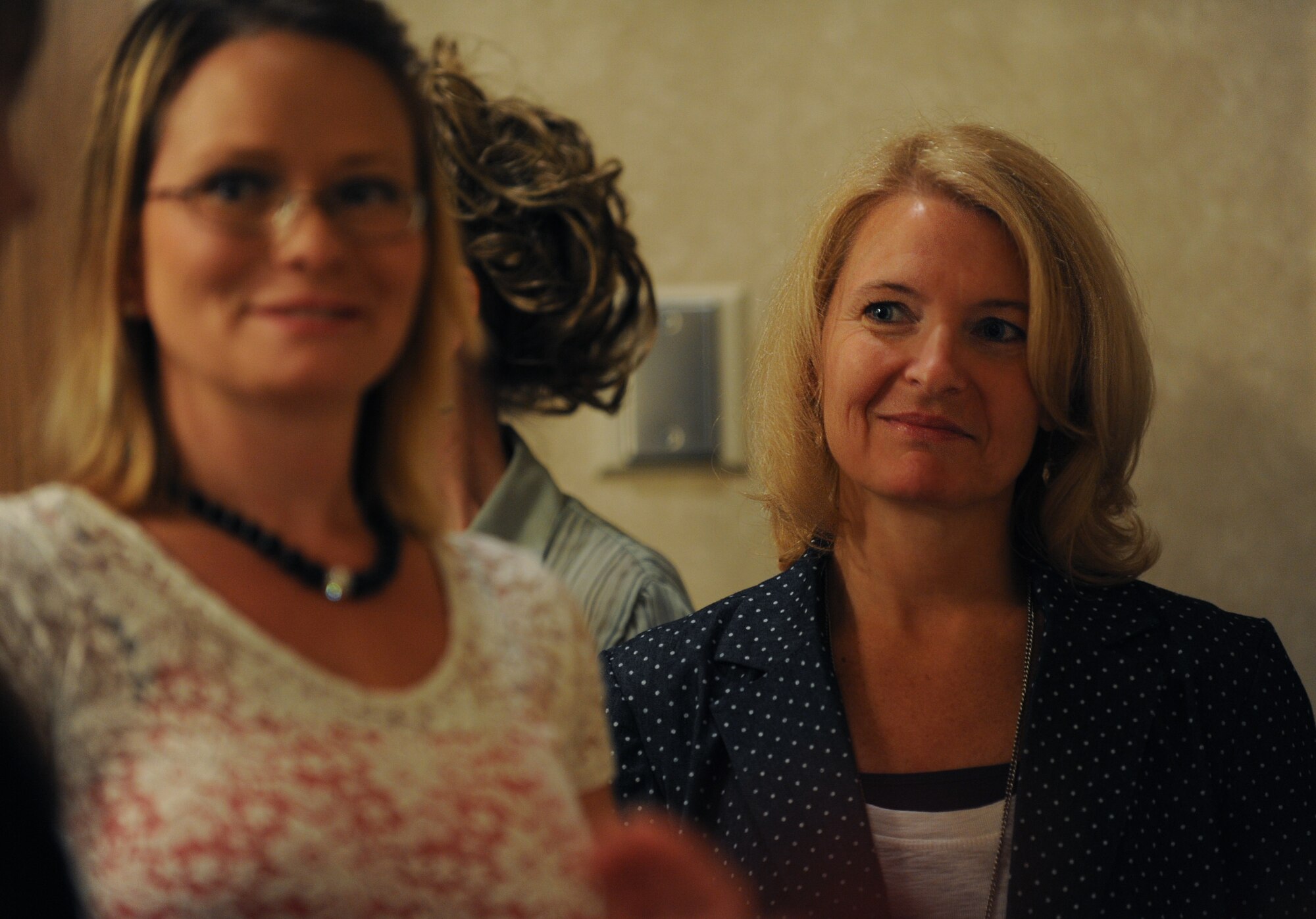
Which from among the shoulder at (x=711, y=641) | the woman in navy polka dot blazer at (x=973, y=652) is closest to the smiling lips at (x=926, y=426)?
the woman in navy polka dot blazer at (x=973, y=652)

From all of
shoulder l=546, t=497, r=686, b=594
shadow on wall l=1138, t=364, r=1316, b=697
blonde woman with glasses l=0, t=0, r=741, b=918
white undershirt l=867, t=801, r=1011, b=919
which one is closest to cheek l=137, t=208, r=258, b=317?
blonde woman with glasses l=0, t=0, r=741, b=918

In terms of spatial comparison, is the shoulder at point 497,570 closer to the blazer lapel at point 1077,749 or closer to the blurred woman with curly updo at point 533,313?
the blurred woman with curly updo at point 533,313

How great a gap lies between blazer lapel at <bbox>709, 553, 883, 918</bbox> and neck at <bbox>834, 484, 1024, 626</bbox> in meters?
0.03

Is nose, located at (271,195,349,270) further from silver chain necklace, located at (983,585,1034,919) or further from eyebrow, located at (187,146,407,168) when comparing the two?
silver chain necklace, located at (983,585,1034,919)

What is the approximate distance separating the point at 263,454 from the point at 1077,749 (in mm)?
574

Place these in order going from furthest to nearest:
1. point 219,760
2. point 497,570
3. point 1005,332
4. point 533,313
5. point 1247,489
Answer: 1. point 1247,489
2. point 1005,332
3. point 533,313
4. point 497,570
5. point 219,760

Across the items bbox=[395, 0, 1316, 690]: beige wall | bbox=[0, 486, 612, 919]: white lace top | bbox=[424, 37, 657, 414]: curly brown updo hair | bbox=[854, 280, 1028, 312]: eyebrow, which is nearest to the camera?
bbox=[0, 486, 612, 919]: white lace top

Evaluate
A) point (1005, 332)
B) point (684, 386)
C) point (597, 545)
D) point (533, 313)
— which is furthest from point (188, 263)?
point (684, 386)

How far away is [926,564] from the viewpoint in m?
0.88

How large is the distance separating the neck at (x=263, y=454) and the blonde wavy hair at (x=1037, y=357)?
543 mm

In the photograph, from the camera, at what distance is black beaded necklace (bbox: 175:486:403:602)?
38 centimetres

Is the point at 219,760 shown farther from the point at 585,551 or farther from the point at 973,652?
the point at 973,652

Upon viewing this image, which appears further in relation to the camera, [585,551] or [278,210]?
[585,551]

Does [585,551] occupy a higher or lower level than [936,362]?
lower
